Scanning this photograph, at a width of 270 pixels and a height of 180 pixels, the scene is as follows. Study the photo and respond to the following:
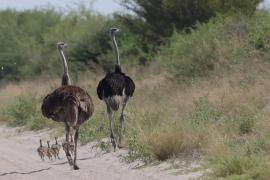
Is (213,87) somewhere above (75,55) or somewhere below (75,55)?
below

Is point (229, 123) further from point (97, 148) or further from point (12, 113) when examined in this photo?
point (12, 113)

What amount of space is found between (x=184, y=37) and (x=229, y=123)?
9856mm

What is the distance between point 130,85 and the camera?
17391mm

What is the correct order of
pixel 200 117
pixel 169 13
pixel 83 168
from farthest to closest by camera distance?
pixel 169 13, pixel 200 117, pixel 83 168

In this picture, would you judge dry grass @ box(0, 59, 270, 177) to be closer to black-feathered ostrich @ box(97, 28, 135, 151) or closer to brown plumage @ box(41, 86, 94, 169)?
black-feathered ostrich @ box(97, 28, 135, 151)

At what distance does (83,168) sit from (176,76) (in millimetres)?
9928

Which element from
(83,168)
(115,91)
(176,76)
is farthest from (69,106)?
(176,76)

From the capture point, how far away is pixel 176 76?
2419cm

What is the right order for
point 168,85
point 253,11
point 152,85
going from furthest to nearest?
point 253,11 < point 152,85 < point 168,85

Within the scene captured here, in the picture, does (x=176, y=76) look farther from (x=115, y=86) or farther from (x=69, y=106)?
(x=69, y=106)

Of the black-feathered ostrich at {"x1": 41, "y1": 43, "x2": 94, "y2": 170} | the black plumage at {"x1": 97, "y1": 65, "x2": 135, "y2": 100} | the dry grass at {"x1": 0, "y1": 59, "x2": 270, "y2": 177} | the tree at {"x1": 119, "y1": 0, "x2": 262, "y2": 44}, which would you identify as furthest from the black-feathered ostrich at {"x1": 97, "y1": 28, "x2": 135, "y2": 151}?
the tree at {"x1": 119, "y1": 0, "x2": 262, "y2": 44}

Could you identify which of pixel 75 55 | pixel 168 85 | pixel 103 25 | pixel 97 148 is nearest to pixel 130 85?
pixel 97 148

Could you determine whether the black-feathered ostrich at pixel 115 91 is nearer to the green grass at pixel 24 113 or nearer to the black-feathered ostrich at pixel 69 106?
the black-feathered ostrich at pixel 69 106

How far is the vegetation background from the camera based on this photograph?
565 inches
